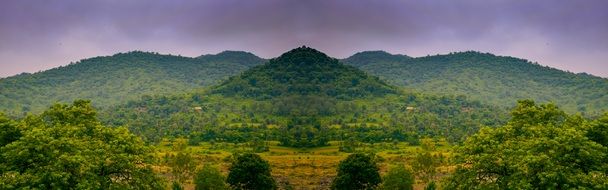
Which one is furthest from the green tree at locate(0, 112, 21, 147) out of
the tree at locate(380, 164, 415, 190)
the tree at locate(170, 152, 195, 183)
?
the tree at locate(170, 152, 195, 183)

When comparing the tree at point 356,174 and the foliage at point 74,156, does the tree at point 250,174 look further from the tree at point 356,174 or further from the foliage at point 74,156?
the foliage at point 74,156

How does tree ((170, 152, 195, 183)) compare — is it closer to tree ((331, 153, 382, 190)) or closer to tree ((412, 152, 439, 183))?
tree ((331, 153, 382, 190))

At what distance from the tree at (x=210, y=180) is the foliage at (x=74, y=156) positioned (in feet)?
55.2

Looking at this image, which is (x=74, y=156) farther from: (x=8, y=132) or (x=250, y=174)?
(x=250, y=174)

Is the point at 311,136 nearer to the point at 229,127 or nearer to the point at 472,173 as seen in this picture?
the point at 472,173

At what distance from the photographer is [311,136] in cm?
5178

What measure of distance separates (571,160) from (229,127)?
14062 centimetres

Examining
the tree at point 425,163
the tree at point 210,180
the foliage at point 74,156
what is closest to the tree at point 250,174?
the tree at point 210,180

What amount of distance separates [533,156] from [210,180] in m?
36.4

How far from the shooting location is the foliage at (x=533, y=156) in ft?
112

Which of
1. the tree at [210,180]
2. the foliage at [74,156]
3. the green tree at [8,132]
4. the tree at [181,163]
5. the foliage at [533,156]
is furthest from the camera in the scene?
the tree at [181,163]

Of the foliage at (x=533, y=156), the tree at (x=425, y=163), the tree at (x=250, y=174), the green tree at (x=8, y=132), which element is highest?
the green tree at (x=8, y=132)

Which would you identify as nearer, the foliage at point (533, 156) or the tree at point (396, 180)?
the foliage at point (533, 156)

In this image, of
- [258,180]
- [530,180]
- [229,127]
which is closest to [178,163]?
[258,180]
